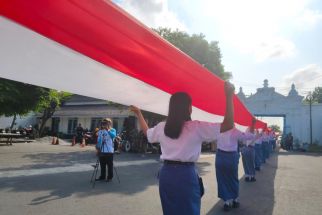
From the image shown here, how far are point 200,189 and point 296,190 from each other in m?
7.51

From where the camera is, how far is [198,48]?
2386 centimetres

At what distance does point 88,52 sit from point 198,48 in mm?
21946

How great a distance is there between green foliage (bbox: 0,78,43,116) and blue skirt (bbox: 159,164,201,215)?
61.0ft

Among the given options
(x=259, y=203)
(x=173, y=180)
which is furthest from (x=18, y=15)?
(x=259, y=203)

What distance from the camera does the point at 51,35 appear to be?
225cm

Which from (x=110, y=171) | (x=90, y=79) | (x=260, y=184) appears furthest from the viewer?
(x=260, y=184)

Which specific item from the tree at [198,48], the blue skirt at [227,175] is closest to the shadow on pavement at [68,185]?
the blue skirt at [227,175]

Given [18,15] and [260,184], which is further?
[260,184]

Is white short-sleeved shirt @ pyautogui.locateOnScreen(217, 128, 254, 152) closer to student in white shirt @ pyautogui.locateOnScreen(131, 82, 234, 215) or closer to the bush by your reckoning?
student in white shirt @ pyautogui.locateOnScreen(131, 82, 234, 215)

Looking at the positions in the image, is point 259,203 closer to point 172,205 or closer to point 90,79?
point 172,205

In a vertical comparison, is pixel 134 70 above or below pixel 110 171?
above

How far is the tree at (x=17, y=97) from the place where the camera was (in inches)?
773

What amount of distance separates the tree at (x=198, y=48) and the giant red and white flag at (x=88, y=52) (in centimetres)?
2018

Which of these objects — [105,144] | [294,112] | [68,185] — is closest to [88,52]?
[68,185]
